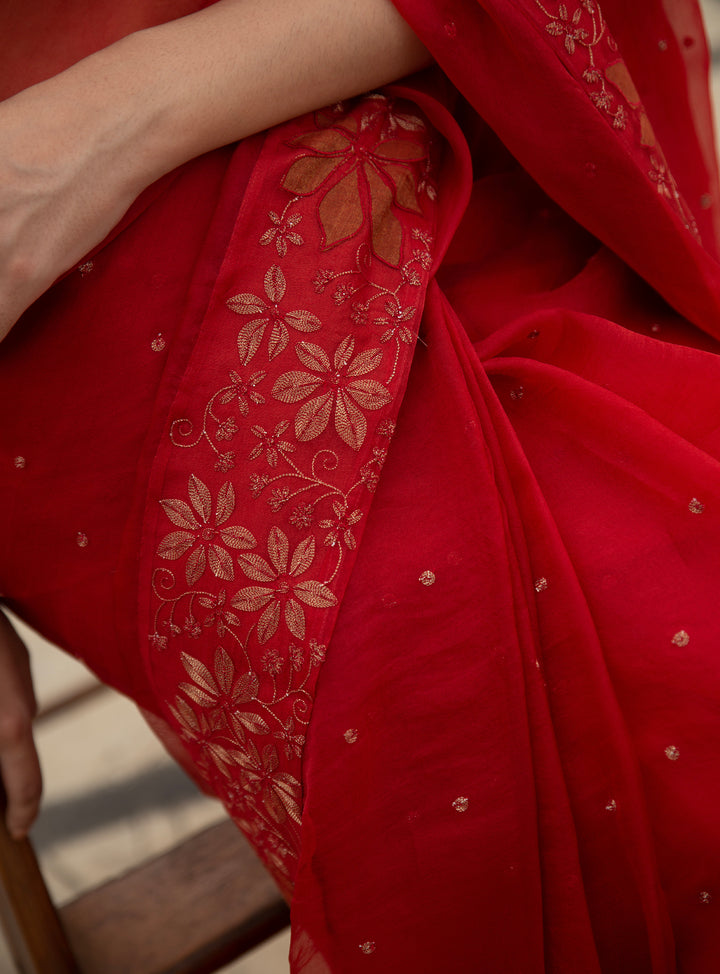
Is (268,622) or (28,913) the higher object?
(268,622)

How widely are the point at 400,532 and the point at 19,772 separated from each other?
→ 1.20ft

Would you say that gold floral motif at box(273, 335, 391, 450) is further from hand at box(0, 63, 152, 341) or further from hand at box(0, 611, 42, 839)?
hand at box(0, 611, 42, 839)

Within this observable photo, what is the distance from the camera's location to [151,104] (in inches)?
18.1

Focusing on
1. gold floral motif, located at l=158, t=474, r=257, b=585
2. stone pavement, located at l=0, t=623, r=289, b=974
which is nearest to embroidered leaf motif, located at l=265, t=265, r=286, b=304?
gold floral motif, located at l=158, t=474, r=257, b=585

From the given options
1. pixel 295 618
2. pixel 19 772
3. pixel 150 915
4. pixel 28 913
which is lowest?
pixel 150 915

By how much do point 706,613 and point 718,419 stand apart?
0.41ft

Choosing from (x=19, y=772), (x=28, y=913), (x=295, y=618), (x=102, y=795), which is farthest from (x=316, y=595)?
(x=102, y=795)

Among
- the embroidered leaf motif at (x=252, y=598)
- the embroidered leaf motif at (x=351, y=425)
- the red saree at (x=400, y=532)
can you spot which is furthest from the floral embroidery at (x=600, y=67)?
the embroidered leaf motif at (x=252, y=598)

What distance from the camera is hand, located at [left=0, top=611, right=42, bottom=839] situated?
0.62m

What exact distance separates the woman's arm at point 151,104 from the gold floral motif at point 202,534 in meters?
0.13

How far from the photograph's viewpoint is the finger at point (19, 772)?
0.63 meters

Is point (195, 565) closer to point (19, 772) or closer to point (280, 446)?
point (280, 446)

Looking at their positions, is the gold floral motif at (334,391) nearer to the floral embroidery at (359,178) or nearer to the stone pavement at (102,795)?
the floral embroidery at (359,178)

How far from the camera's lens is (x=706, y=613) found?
467 mm
